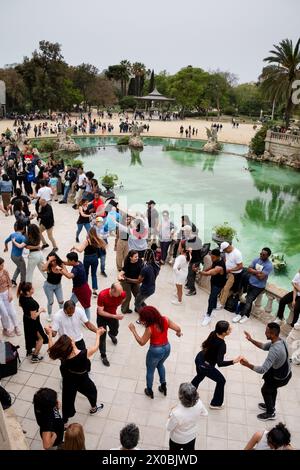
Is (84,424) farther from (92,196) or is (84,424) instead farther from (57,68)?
(57,68)

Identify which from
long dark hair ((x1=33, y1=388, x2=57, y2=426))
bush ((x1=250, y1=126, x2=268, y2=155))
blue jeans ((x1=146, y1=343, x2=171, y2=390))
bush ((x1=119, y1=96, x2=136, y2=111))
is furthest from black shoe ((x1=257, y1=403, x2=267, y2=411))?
bush ((x1=119, y1=96, x2=136, y2=111))

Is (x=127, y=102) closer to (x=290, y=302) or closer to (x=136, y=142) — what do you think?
(x=136, y=142)

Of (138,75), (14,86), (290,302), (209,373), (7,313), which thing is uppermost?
(138,75)

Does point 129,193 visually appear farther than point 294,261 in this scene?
Yes

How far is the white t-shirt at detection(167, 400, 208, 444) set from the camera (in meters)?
4.04

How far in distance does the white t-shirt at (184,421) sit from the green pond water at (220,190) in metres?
8.40

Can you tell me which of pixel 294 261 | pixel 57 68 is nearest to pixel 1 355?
pixel 294 261

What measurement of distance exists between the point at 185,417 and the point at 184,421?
0.16 feet

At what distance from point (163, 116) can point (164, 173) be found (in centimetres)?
3896

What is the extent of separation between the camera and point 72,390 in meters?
4.77

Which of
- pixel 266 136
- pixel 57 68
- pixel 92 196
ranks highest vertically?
pixel 57 68

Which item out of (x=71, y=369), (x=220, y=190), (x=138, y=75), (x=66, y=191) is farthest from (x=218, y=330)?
(x=138, y=75)

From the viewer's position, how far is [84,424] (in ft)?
17.0

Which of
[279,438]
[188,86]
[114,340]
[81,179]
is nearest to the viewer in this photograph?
[279,438]
